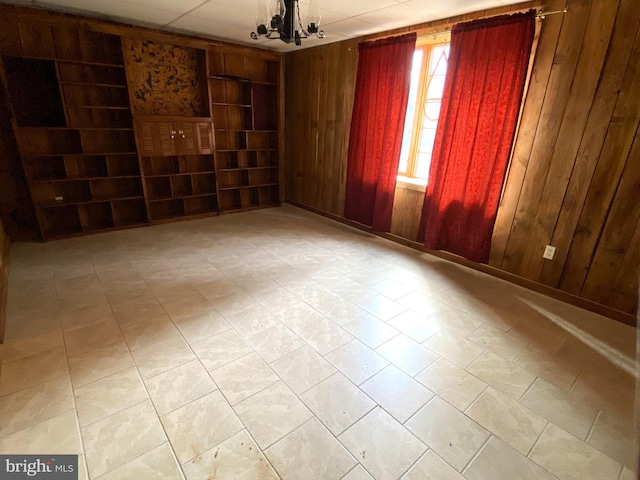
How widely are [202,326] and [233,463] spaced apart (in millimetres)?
1077

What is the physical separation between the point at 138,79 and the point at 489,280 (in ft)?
15.4

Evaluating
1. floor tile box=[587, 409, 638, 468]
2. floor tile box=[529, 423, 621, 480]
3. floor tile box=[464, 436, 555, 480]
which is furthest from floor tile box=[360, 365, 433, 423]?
floor tile box=[587, 409, 638, 468]

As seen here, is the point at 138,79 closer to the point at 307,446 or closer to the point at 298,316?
the point at 298,316

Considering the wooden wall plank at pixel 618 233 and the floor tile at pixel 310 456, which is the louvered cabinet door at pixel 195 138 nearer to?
the floor tile at pixel 310 456

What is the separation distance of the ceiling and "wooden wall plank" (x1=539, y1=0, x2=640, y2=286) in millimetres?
804

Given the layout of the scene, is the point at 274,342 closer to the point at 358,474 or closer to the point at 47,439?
the point at 358,474

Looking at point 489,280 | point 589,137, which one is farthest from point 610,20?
point 489,280

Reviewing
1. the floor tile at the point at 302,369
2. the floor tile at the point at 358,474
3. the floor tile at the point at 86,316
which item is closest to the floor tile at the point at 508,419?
the floor tile at the point at 358,474

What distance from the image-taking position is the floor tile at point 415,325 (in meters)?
2.26

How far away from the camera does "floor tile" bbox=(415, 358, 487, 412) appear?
173 centimetres

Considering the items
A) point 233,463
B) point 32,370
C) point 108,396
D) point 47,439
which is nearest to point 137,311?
point 32,370

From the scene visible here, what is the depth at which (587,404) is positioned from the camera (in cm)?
173

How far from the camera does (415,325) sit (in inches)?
93.2

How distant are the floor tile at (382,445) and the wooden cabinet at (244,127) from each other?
402cm
